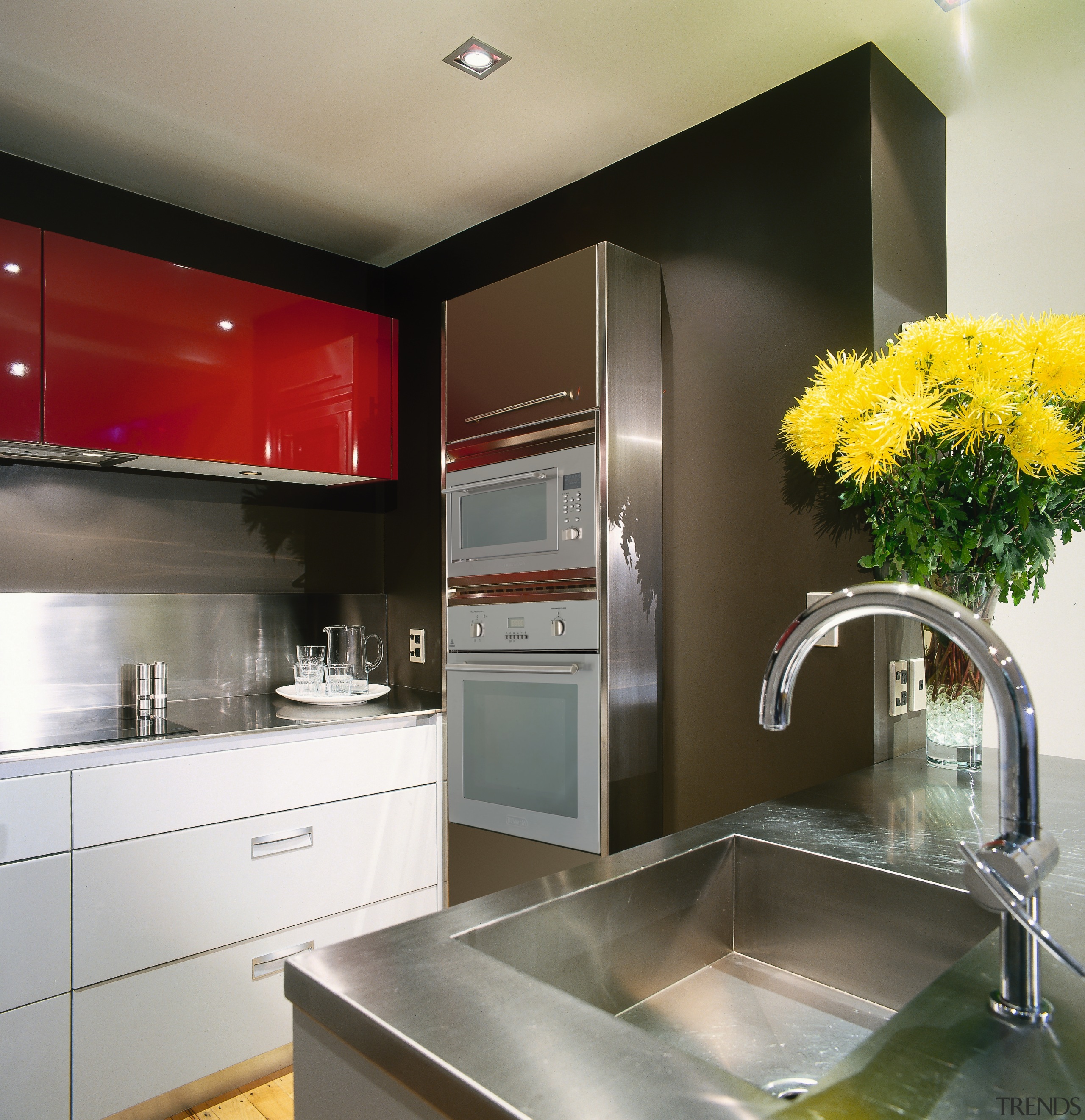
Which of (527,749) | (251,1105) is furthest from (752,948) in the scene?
(251,1105)

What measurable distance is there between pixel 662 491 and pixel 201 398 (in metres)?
1.37

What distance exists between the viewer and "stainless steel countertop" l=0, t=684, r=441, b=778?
174cm

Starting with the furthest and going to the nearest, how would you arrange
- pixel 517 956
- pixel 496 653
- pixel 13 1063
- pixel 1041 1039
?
pixel 496 653
pixel 13 1063
pixel 517 956
pixel 1041 1039

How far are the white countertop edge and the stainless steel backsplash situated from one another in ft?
2.09

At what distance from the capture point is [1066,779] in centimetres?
151

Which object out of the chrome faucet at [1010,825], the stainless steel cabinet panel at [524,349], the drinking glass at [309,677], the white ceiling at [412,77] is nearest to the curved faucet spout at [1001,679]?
the chrome faucet at [1010,825]

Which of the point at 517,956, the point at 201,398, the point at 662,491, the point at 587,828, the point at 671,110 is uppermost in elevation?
the point at 671,110

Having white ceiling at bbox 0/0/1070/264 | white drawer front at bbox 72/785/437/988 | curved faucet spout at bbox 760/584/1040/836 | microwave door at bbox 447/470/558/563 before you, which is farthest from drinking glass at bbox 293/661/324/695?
curved faucet spout at bbox 760/584/1040/836

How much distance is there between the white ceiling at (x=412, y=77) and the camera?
171 centimetres

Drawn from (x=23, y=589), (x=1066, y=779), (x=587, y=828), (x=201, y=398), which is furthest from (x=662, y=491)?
(x=23, y=589)

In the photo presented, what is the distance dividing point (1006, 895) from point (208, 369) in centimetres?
237

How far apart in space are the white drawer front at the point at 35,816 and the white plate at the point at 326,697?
0.84 m

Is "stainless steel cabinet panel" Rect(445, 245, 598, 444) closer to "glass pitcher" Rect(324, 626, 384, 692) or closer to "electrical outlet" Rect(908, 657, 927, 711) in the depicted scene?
"glass pitcher" Rect(324, 626, 384, 692)

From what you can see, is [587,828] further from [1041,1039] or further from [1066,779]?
[1041,1039]
